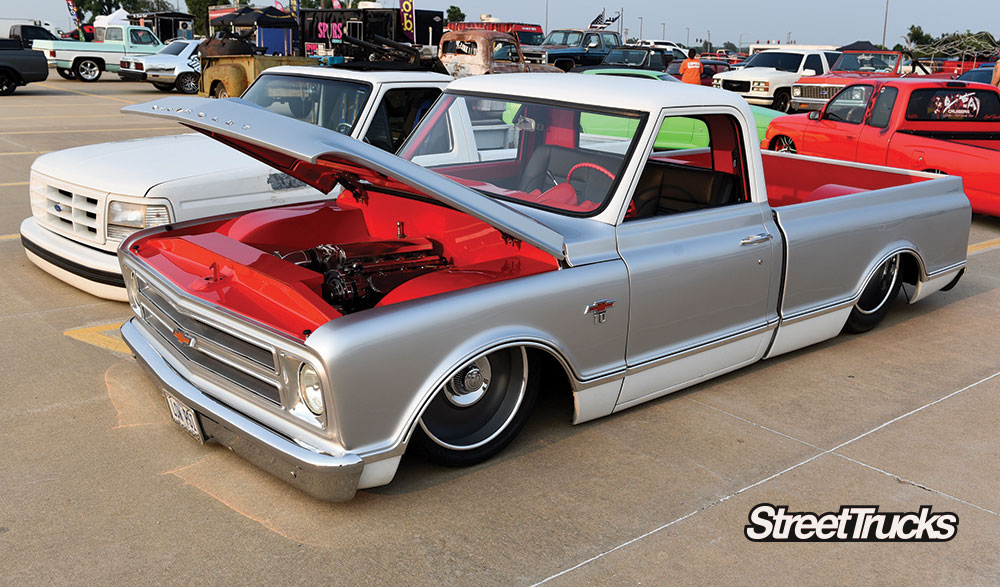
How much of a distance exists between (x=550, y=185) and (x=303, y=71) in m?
3.34

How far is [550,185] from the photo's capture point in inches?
170

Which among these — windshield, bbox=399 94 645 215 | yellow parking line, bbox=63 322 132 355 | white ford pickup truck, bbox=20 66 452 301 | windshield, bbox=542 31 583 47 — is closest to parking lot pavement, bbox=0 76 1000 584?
yellow parking line, bbox=63 322 132 355

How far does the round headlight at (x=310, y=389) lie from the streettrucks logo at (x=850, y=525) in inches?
68.0

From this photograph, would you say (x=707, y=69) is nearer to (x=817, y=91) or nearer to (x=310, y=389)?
(x=817, y=91)

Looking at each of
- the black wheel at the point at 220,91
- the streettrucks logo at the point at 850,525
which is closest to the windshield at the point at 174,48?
the black wheel at the point at 220,91

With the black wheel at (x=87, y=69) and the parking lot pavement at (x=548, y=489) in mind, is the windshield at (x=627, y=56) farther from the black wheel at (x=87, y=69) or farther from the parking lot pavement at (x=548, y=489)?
the parking lot pavement at (x=548, y=489)

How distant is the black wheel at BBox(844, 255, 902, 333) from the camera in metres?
5.60

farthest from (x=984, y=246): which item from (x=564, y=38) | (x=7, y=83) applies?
(x=564, y=38)

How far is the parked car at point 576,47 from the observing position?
92.6 feet

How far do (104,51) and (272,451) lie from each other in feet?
91.4

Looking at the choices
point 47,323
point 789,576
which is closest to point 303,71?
point 47,323

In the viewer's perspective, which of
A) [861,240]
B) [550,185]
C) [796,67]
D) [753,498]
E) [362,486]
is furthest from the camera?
[796,67]

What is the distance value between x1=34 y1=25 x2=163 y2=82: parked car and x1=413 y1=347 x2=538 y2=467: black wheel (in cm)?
2702

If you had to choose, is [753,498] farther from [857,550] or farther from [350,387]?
[350,387]
